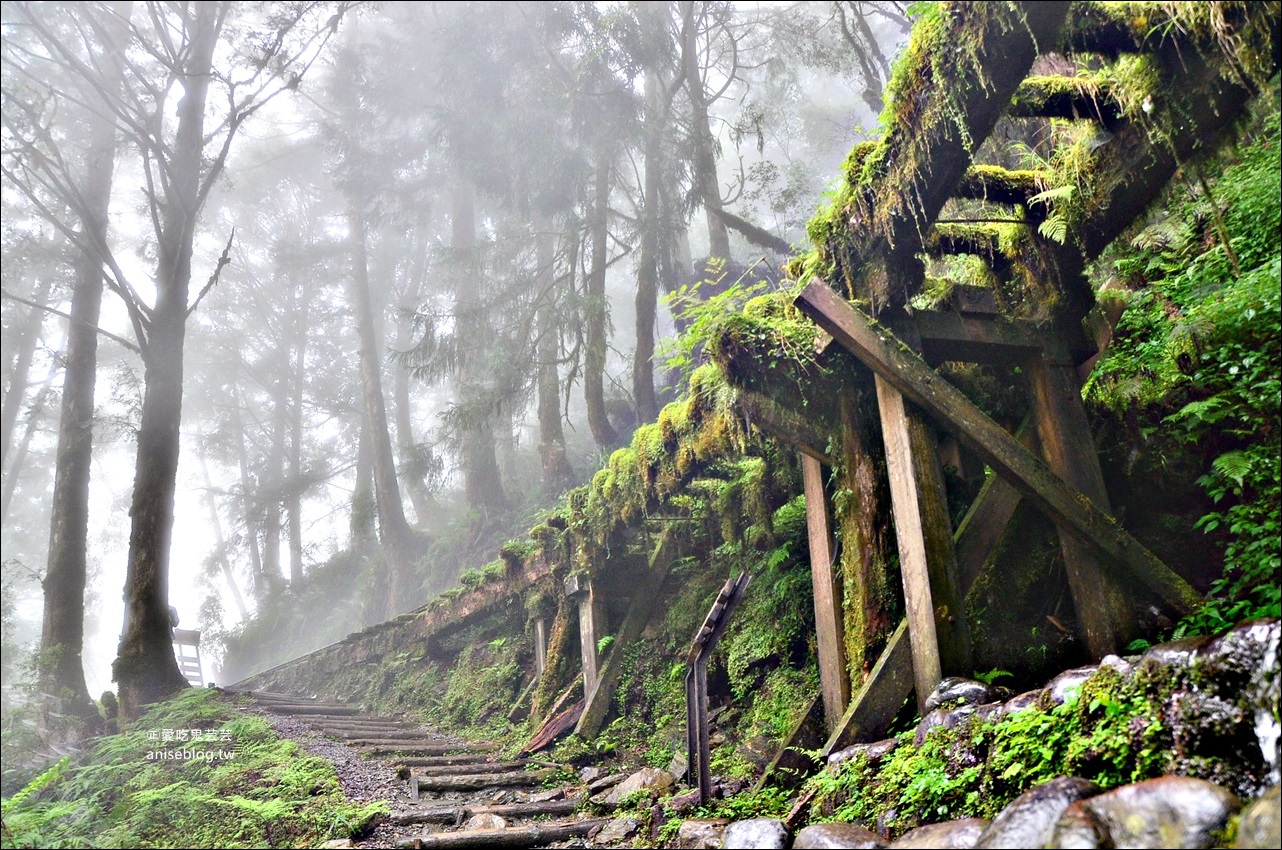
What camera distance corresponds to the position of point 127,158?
16.0 meters

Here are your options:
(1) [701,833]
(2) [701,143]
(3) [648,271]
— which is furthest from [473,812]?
(2) [701,143]

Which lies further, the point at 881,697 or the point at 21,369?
the point at 21,369

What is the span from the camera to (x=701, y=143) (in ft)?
54.5

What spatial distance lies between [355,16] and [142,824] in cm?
2771

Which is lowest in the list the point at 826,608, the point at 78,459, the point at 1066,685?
the point at 1066,685

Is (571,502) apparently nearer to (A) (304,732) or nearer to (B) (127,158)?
(A) (304,732)

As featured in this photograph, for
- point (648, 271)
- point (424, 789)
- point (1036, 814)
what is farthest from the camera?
point (648, 271)

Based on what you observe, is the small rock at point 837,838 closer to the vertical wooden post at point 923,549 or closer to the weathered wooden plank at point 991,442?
the vertical wooden post at point 923,549

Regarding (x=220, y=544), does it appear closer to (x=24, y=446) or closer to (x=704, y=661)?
(x=24, y=446)

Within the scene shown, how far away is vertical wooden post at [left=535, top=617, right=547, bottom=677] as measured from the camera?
11445 millimetres

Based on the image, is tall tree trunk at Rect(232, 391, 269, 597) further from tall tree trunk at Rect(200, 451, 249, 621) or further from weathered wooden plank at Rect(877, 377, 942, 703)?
weathered wooden plank at Rect(877, 377, 942, 703)

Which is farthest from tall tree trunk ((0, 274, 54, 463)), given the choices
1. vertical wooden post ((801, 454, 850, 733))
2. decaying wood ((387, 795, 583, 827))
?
vertical wooden post ((801, 454, 850, 733))

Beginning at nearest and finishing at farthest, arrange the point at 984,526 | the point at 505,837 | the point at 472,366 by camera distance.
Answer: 1. the point at 984,526
2. the point at 505,837
3. the point at 472,366

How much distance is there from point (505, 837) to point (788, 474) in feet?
13.2
